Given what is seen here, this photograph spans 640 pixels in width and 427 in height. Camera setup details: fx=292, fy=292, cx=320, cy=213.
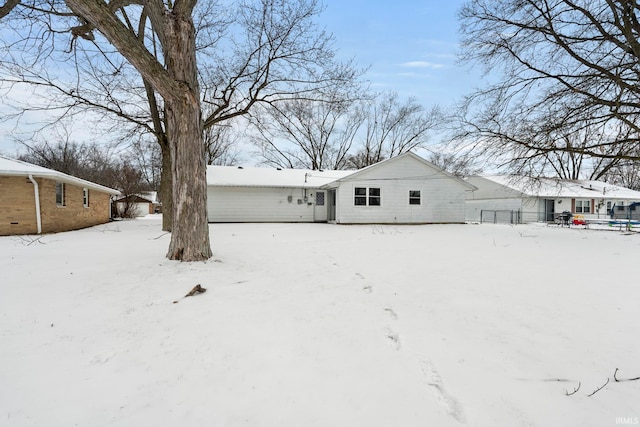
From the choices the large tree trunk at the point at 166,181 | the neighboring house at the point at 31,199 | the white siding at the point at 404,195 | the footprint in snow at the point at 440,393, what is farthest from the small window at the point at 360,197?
the footprint in snow at the point at 440,393

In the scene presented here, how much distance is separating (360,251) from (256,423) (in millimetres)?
6294

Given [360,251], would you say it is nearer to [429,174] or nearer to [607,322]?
[607,322]

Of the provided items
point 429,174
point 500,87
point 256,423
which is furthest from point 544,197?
point 256,423

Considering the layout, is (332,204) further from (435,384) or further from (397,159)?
(435,384)

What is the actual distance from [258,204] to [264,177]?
7.10 feet

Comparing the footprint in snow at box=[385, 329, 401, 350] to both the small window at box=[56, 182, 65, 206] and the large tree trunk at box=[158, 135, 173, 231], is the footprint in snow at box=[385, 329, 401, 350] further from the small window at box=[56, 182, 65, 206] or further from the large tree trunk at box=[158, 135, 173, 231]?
the small window at box=[56, 182, 65, 206]

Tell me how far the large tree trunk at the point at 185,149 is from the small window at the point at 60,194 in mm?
11816

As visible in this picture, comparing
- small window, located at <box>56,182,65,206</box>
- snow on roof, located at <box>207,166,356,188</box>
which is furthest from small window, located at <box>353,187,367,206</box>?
small window, located at <box>56,182,65,206</box>

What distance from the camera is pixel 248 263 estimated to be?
5895 mm

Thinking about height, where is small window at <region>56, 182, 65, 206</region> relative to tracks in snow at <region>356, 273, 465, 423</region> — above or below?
above

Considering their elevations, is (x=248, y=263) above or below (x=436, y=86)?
below

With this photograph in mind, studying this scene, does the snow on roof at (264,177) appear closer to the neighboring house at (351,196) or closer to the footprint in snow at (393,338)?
the neighboring house at (351,196)

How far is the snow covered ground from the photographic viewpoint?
1862 millimetres

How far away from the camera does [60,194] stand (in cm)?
1341
